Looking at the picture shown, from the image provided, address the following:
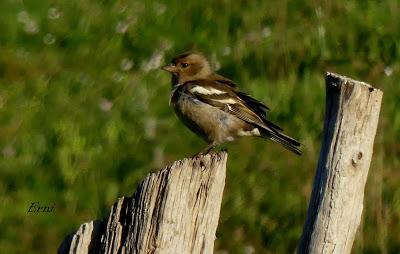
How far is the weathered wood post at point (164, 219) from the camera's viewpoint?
4.53 m

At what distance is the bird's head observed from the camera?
29.1ft

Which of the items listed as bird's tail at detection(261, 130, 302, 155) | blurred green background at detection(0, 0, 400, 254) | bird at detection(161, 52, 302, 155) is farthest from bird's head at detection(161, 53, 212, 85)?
bird's tail at detection(261, 130, 302, 155)

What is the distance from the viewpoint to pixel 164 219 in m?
4.52

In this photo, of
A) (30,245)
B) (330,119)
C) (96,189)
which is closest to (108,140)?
(96,189)

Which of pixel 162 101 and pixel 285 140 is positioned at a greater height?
pixel 162 101

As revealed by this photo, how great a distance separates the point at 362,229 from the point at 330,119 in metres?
3.33

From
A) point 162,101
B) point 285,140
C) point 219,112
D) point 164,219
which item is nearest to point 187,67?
point 219,112

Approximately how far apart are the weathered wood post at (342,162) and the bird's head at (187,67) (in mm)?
3977

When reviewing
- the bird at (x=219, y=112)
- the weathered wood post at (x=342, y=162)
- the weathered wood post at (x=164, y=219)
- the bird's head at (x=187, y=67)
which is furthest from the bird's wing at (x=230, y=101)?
the weathered wood post at (x=164, y=219)

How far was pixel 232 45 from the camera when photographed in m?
10.6

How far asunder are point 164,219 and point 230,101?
3920 mm

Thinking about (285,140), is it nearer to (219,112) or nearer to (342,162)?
(219,112)

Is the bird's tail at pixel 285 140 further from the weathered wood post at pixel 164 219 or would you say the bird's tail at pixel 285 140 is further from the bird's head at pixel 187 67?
the weathered wood post at pixel 164 219

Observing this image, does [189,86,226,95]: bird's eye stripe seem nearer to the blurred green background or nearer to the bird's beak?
the bird's beak
